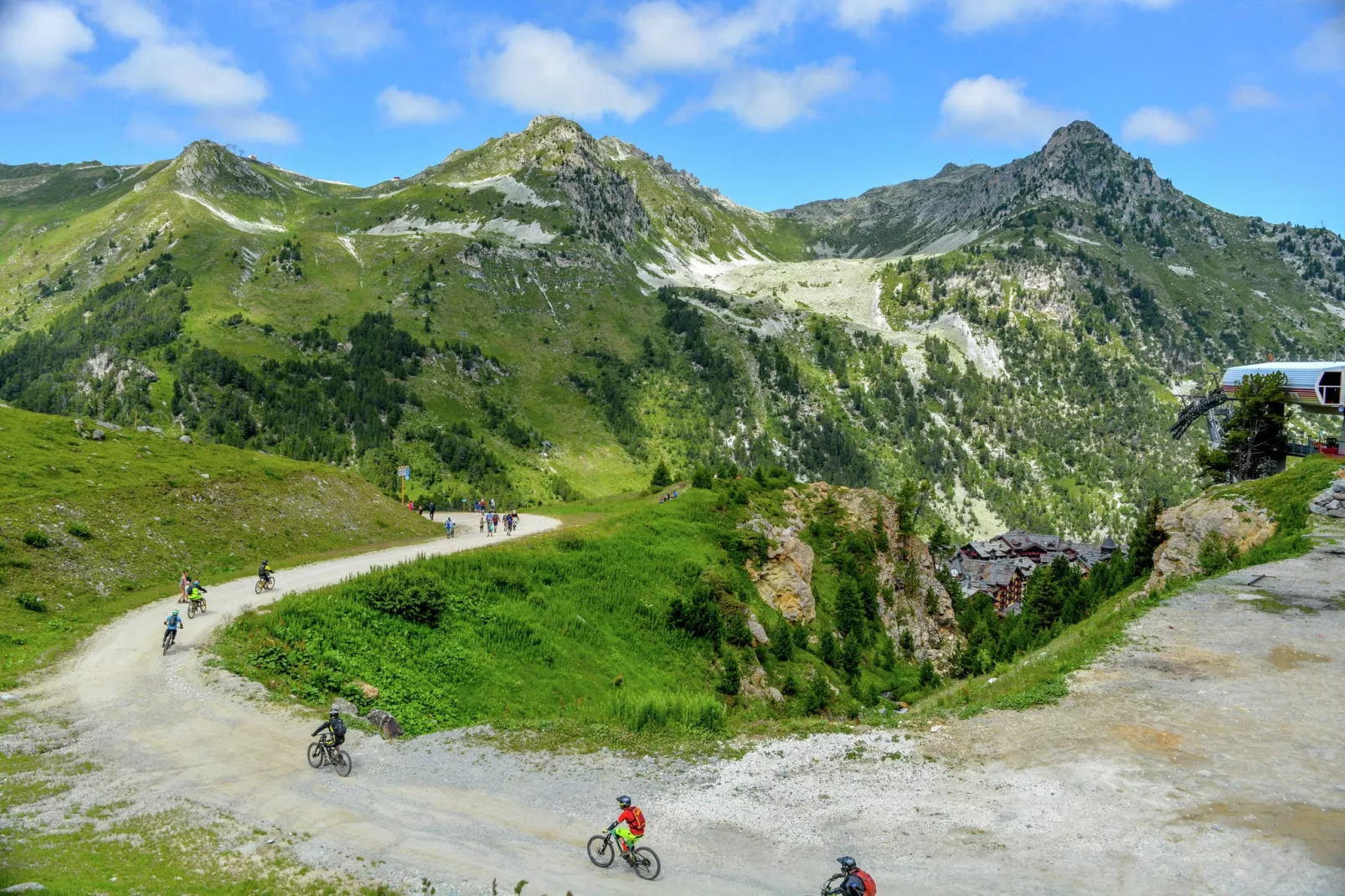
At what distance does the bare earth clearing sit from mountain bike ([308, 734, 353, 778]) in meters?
0.30

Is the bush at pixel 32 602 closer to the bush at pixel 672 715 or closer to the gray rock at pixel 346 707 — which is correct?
the gray rock at pixel 346 707

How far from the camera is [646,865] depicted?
14719 millimetres

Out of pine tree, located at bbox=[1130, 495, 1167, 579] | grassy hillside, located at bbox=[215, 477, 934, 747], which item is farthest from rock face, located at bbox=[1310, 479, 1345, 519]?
grassy hillside, located at bbox=[215, 477, 934, 747]

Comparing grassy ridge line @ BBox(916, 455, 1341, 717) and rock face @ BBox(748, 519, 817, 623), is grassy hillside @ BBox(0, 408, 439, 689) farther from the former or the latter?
grassy ridge line @ BBox(916, 455, 1341, 717)

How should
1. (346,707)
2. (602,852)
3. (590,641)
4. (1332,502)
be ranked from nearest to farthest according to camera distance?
1. (602,852)
2. (346,707)
3. (590,641)
4. (1332,502)

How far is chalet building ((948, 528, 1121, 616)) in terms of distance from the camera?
470ft

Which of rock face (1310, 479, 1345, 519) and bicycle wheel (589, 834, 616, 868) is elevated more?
rock face (1310, 479, 1345, 519)

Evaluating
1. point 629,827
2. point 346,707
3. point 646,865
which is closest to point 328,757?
point 346,707

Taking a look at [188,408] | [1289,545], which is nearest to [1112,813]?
[1289,545]

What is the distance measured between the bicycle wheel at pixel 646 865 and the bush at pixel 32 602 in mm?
31807

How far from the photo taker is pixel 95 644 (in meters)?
29.2

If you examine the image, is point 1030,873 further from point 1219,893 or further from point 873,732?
point 873,732

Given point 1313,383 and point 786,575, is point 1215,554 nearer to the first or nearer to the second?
point 1313,383

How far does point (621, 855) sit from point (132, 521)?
4084cm
